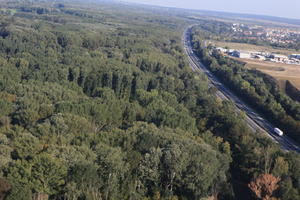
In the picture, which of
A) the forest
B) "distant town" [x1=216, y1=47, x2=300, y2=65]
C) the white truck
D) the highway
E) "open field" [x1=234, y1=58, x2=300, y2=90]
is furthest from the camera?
"distant town" [x1=216, y1=47, x2=300, y2=65]

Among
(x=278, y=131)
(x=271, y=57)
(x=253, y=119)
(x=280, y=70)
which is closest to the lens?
(x=278, y=131)

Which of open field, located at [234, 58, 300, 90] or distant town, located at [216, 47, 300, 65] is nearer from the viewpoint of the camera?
open field, located at [234, 58, 300, 90]

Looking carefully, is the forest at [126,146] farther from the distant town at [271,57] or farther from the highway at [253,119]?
the distant town at [271,57]

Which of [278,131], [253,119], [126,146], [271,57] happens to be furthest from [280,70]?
[126,146]

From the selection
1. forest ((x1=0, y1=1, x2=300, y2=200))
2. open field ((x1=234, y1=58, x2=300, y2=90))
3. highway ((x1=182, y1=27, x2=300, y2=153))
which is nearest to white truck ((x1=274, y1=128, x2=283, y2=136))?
highway ((x1=182, y1=27, x2=300, y2=153))

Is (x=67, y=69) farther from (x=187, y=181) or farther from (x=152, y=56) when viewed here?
(x=187, y=181)

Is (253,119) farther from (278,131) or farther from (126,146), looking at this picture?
(126,146)

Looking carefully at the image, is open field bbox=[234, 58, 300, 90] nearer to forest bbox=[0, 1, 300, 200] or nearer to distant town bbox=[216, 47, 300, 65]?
distant town bbox=[216, 47, 300, 65]

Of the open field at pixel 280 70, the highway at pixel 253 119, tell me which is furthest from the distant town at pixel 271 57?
the highway at pixel 253 119

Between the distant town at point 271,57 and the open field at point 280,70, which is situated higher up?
the distant town at point 271,57
